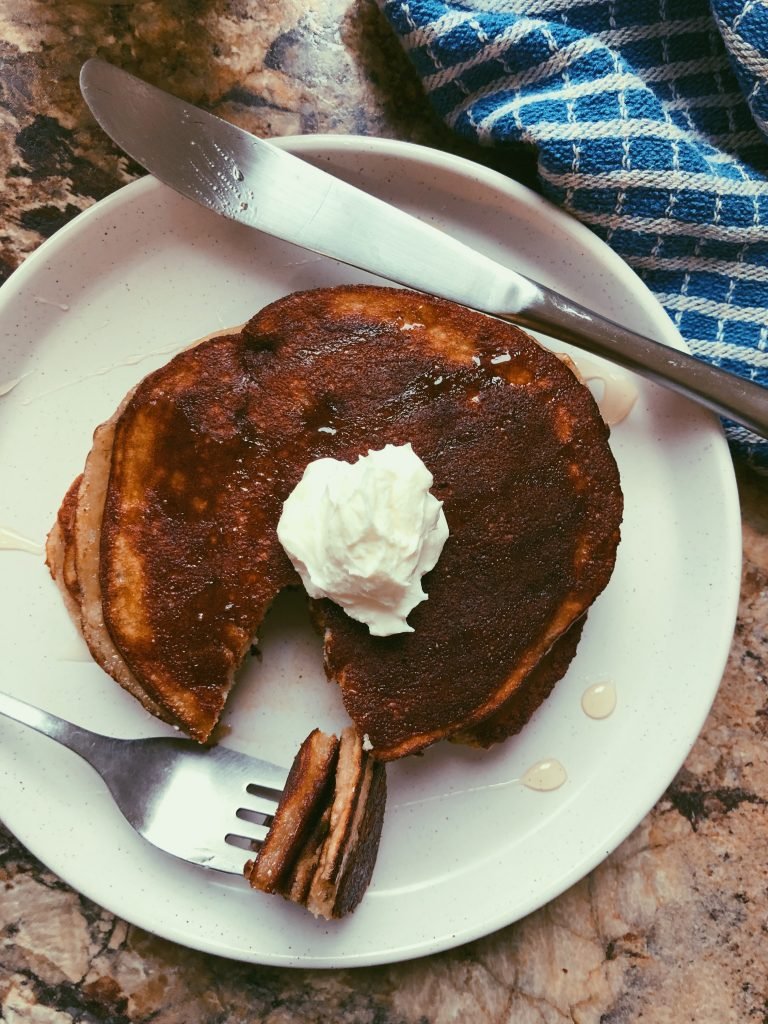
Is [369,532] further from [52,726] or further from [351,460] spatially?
[52,726]

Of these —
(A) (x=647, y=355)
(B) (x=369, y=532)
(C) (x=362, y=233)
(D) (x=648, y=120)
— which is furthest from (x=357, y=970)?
(D) (x=648, y=120)

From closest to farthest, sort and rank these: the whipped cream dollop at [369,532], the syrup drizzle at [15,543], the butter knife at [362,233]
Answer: the whipped cream dollop at [369,532] < the butter knife at [362,233] < the syrup drizzle at [15,543]

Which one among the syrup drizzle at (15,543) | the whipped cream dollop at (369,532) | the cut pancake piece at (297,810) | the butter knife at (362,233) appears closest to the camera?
the whipped cream dollop at (369,532)

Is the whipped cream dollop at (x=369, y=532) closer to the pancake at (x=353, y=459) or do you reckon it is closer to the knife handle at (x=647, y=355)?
the pancake at (x=353, y=459)

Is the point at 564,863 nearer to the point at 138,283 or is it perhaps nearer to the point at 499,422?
the point at 499,422

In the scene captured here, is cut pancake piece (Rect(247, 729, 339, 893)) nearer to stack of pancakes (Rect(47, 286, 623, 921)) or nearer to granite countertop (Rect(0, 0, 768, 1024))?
stack of pancakes (Rect(47, 286, 623, 921))

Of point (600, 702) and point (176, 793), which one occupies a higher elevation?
point (176, 793)

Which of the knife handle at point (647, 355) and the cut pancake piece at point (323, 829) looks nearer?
the cut pancake piece at point (323, 829)

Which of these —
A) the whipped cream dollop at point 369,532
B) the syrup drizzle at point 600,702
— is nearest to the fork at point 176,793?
the whipped cream dollop at point 369,532
